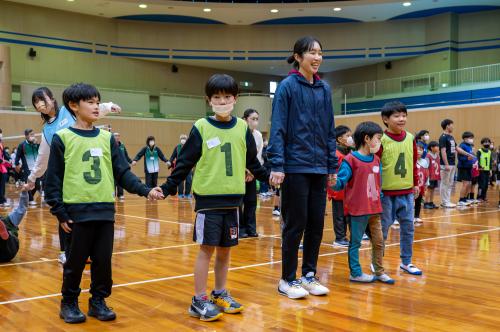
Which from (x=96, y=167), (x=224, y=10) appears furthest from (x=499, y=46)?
(x=96, y=167)

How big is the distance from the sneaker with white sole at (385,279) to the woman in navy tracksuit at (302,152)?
2.14 ft

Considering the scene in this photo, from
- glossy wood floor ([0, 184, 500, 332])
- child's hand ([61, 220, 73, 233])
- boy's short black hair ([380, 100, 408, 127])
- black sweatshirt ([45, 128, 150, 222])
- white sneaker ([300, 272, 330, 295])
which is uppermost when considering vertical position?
boy's short black hair ([380, 100, 408, 127])

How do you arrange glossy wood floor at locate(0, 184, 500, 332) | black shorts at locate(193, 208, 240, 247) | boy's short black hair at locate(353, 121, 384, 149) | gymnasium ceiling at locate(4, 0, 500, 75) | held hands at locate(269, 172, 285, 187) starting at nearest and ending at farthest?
1. glossy wood floor at locate(0, 184, 500, 332)
2. black shorts at locate(193, 208, 240, 247)
3. held hands at locate(269, 172, 285, 187)
4. boy's short black hair at locate(353, 121, 384, 149)
5. gymnasium ceiling at locate(4, 0, 500, 75)

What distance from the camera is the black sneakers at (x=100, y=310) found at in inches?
124

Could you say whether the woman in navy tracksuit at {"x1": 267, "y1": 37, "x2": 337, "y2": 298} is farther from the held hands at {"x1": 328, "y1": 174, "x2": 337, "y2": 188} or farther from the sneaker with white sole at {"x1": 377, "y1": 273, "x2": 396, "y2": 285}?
the sneaker with white sole at {"x1": 377, "y1": 273, "x2": 396, "y2": 285}

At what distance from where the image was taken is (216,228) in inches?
127

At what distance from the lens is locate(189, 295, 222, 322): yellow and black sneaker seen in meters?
3.13

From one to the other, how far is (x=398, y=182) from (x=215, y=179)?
77.4 inches

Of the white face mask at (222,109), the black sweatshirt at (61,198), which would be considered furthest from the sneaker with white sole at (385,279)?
the black sweatshirt at (61,198)

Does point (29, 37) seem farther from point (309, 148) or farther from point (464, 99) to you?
point (309, 148)

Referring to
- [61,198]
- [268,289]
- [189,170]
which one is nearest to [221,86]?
[189,170]

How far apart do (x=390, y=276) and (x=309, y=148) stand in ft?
4.85

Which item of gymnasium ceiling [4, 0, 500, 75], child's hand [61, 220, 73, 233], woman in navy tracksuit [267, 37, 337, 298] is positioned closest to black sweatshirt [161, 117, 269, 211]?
woman in navy tracksuit [267, 37, 337, 298]

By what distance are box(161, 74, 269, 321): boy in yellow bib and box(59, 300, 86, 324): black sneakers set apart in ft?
2.21
